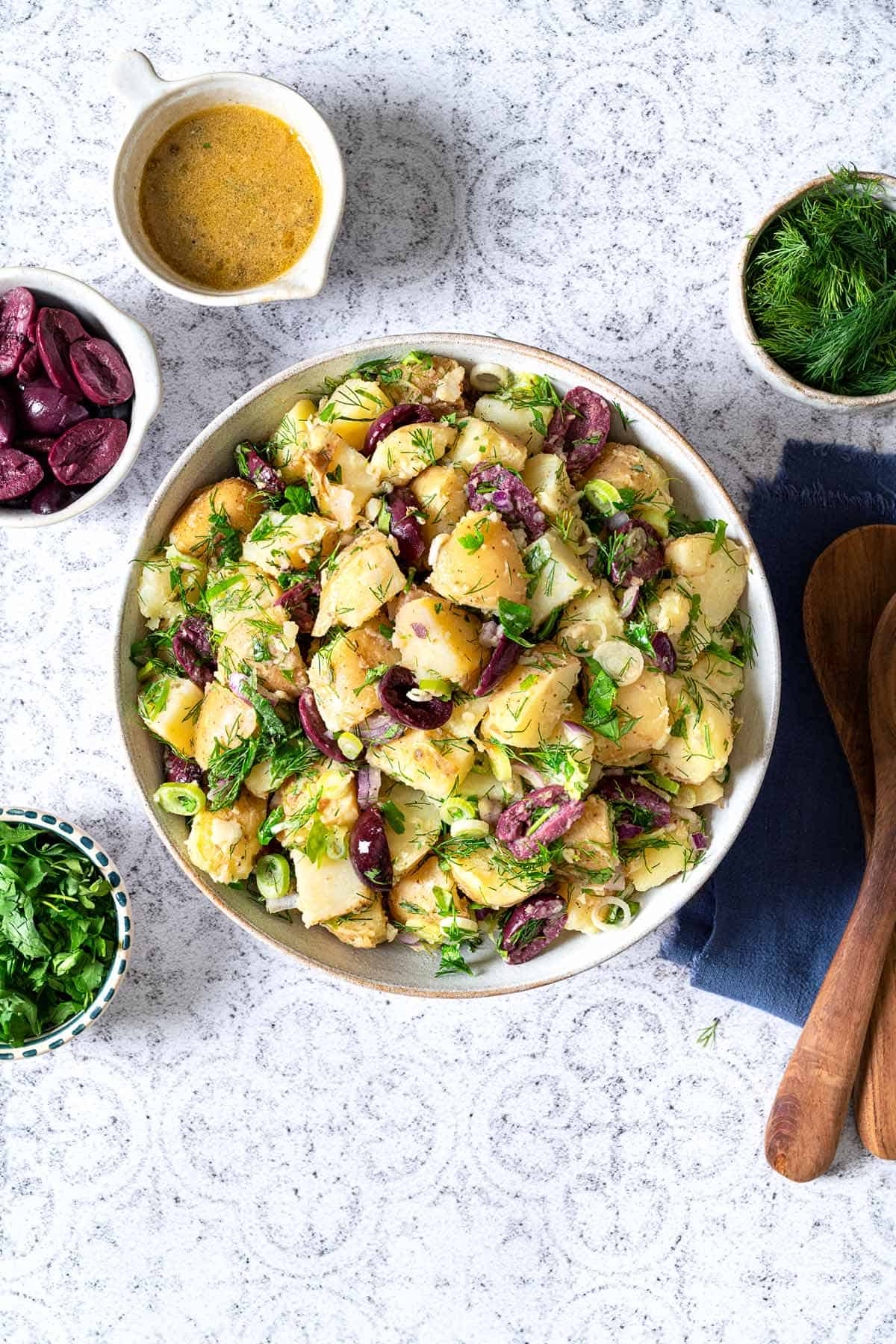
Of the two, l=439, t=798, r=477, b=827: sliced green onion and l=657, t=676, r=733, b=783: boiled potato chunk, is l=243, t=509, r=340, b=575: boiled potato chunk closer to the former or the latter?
l=439, t=798, r=477, b=827: sliced green onion

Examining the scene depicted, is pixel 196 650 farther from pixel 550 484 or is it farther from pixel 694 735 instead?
pixel 694 735

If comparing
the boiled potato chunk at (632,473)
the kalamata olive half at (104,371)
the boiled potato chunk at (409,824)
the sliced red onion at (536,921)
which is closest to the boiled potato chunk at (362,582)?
the boiled potato chunk at (409,824)

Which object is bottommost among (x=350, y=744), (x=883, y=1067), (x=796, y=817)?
(x=883, y=1067)

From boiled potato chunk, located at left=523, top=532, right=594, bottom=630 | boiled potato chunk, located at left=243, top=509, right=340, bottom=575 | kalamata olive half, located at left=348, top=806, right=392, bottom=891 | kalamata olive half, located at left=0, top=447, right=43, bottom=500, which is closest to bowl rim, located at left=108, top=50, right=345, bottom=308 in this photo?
kalamata olive half, located at left=0, top=447, right=43, bottom=500

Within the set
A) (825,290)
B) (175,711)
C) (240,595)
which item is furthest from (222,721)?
(825,290)

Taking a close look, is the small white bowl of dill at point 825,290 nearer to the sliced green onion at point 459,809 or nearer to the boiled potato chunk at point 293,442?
the boiled potato chunk at point 293,442

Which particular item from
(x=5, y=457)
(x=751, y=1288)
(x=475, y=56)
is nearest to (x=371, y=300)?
(x=475, y=56)
